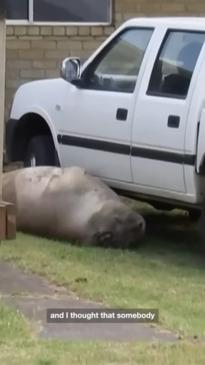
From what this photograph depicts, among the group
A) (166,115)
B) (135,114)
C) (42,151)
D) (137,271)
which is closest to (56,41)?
(42,151)

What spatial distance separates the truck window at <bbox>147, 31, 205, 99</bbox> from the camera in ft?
34.1

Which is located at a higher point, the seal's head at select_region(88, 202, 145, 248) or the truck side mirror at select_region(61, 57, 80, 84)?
the truck side mirror at select_region(61, 57, 80, 84)

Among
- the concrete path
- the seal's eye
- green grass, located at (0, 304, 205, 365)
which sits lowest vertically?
the seal's eye

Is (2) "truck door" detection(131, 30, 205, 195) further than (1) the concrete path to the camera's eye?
Yes

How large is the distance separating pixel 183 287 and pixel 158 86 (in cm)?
216

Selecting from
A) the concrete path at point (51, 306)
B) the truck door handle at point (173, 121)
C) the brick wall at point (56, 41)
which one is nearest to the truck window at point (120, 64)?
the truck door handle at point (173, 121)

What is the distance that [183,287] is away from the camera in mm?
9156

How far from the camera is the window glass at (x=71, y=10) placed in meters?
15.4

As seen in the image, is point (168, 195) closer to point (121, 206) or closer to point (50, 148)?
point (121, 206)

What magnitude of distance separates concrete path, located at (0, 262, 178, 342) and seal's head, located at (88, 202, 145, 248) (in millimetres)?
1234

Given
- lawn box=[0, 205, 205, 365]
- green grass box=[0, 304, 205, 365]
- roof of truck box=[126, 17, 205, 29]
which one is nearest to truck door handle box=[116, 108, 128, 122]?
roof of truck box=[126, 17, 205, 29]

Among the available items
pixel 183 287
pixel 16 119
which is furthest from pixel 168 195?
pixel 16 119

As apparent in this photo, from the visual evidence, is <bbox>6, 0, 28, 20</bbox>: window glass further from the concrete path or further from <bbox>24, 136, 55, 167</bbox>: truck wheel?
the concrete path

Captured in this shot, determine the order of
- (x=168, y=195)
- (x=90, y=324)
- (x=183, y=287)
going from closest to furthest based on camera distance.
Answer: (x=90, y=324) < (x=183, y=287) < (x=168, y=195)
